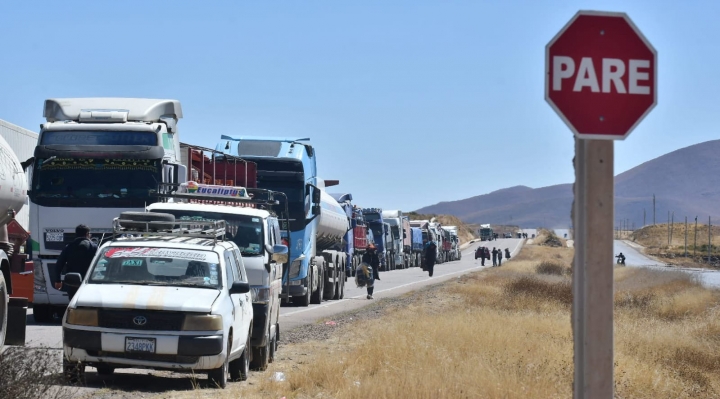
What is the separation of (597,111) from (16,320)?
9.19 meters

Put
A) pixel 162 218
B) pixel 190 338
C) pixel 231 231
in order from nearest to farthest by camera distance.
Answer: pixel 190 338 < pixel 162 218 < pixel 231 231

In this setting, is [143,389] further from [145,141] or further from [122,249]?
[145,141]

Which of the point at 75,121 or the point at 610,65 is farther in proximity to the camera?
the point at 75,121

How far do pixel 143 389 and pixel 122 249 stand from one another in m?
1.78

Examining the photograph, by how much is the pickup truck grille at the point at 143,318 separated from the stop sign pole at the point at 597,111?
6.76 metres

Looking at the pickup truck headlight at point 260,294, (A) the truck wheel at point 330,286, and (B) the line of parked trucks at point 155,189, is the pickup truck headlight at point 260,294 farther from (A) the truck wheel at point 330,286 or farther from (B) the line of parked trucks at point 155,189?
(A) the truck wheel at point 330,286

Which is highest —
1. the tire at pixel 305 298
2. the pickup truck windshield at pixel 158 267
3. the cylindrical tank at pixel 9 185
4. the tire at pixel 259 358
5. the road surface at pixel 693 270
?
the cylindrical tank at pixel 9 185

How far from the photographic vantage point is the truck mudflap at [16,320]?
12695mm

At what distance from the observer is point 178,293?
11891 mm

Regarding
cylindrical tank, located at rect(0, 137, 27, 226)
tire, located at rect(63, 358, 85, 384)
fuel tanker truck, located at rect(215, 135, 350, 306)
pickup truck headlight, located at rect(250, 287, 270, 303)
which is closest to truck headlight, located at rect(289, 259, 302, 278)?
fuel tanker truck, located at rect(215, 135, 350, 306)

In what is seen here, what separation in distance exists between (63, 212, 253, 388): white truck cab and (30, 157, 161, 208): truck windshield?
6506 millimetres

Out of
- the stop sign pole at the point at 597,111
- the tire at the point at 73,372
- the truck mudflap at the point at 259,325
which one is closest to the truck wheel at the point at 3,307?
the tire at the point at 73,372

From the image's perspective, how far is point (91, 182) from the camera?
19.5 meters

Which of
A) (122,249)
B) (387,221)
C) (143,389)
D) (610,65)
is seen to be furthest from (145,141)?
(387,221)
